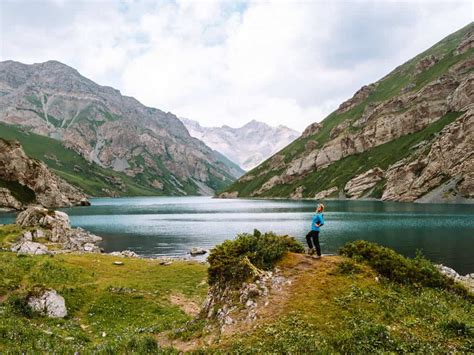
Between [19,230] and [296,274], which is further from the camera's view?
[19,230]

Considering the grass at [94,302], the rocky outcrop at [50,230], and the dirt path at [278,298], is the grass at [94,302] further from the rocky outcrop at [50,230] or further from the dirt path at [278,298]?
the rocky outcrop at [50,230]

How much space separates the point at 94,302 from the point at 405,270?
24.0 meters

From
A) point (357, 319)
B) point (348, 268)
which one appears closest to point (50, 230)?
point (348, 268)

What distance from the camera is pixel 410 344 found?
13.4 meters

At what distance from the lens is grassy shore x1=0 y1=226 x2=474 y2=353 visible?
14.1 m

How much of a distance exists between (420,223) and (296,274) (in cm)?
10581

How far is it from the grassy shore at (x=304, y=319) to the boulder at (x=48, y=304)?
629 millimetres

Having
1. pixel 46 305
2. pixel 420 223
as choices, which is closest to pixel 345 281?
pixel 46 305

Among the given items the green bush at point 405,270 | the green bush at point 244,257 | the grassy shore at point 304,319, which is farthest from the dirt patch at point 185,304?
the green bush at point 405,270

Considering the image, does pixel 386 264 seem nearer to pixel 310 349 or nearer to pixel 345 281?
pixel 345 281

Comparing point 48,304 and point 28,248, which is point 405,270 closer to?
point 48,304

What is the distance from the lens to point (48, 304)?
25578 mm

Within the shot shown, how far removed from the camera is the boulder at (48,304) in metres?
25.1

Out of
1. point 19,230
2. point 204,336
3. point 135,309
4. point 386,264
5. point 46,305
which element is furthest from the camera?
point 19,230
